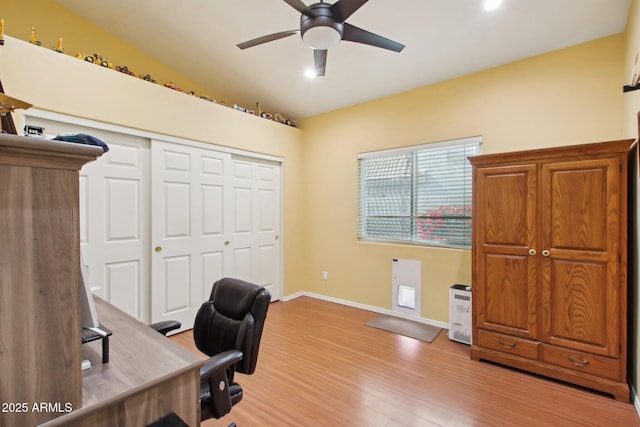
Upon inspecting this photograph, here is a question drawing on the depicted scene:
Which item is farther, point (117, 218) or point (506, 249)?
point (117, 218)

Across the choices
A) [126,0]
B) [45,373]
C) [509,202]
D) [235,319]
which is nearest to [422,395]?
[235,319]

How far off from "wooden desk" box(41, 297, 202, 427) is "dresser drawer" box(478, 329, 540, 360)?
2464mm

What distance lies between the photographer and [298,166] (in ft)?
15.4

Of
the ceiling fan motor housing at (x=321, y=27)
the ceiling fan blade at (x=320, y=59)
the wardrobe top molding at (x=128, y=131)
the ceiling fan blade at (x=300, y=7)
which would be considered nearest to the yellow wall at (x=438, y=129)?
the wardrobe top molding at (x=128, y=131)

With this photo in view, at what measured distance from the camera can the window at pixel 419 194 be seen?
3322 mm

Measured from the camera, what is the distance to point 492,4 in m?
2.29

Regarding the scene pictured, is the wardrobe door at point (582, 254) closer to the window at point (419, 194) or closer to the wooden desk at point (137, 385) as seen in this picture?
the window at point (419, 194)

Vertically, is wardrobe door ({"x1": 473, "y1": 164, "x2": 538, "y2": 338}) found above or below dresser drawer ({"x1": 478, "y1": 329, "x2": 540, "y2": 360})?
above

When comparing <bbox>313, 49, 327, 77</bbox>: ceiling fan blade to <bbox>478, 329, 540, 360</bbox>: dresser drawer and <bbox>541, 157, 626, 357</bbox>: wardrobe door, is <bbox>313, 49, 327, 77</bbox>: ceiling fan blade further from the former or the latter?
<bbox>478, 329, 540, 360</bbox>: dresser drawer

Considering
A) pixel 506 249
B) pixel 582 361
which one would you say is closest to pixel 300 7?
pixel 506 249

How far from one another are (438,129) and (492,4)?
1329mm

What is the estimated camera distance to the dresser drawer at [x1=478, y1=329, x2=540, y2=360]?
240 centimetres

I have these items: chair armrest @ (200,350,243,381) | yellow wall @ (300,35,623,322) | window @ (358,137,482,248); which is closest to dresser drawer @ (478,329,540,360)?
yellow wall @ (300,35,623,322)

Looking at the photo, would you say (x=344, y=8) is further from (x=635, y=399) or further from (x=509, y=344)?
(x=635, y=399)
